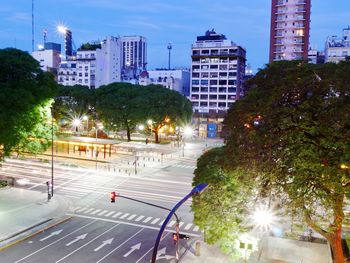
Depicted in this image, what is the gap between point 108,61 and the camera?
467ft

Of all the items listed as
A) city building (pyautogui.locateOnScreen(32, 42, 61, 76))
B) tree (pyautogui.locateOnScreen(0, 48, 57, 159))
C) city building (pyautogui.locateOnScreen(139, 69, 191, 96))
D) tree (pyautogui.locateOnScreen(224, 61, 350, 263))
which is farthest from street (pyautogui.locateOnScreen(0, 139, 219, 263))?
city building (pyautogui.locateOnScreen(32, 42, 61, 76))

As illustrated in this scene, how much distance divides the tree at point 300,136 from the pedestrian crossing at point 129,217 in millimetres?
13572

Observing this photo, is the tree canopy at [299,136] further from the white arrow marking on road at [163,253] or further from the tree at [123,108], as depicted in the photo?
the tree at [123,108]

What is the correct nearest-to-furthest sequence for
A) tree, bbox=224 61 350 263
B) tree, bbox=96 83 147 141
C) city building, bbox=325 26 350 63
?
tree, bbox=224 61 350 263 < tree, bbox=96 83 147 141 < city building, bbox=325 26 350 63

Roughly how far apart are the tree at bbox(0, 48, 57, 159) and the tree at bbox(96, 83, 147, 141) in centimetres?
3692

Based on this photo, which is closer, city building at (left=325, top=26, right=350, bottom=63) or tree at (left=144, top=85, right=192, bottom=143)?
tree at (left=144, top=85, right=192, bottom=143)

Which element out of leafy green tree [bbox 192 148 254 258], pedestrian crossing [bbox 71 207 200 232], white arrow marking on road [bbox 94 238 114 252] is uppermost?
leafy green tree [bbox 192 148 254 258]

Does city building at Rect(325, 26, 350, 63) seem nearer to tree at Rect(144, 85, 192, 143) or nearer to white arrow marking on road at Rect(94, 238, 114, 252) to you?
tree at Rect(144, 85, 192, 143)

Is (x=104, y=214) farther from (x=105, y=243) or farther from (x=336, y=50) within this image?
(x=336, y=50)

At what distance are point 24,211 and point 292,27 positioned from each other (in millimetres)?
91377

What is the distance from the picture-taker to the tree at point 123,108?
75125 mm

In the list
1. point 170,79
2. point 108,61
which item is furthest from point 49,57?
point 170,79

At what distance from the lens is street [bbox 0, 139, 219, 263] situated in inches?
979

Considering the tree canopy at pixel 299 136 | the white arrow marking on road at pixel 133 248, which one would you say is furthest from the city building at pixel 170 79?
the tree canopy at pixel 299 136
